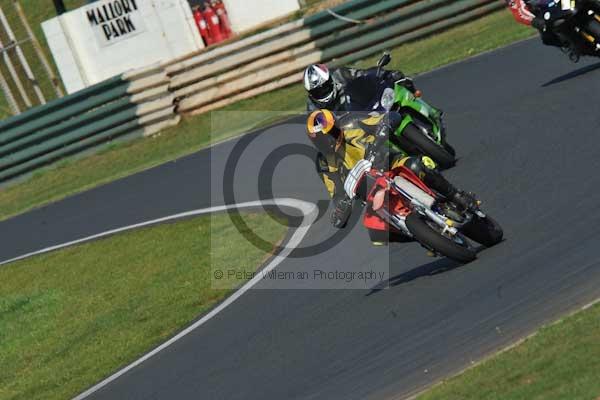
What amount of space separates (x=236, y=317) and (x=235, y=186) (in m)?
6.14

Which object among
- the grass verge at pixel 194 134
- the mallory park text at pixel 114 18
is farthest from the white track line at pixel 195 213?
the mallory park text at pixel 114 18

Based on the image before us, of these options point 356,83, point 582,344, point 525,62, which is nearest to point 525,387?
point 582,344

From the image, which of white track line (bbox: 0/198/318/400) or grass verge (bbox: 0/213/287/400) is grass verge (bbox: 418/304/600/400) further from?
grass verge (bbox: 0/213/287/400)

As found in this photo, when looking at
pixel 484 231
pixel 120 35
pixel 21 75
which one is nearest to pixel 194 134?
pixel 120 35

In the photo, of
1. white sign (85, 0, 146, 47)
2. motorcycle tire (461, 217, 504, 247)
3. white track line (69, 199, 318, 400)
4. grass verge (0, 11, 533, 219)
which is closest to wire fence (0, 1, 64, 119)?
white sign (85, 0, 146, 47)

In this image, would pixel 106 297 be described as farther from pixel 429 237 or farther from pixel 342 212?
pixel 429 237

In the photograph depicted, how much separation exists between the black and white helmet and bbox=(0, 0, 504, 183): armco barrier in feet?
33.0

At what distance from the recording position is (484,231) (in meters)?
9.25

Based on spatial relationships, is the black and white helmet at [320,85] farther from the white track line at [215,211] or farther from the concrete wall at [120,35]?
the concrete wall at [120,35]

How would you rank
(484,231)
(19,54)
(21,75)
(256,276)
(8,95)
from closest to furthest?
1. (484,231)
2. (256,276)
3. (19,54)
4. (8,95)
5. (21,75)

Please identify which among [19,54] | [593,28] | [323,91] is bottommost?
[19,54]

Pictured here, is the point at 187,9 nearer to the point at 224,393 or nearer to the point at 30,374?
the point at 30,374

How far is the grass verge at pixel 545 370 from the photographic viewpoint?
19.1 feet

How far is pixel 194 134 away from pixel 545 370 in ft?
51.0
